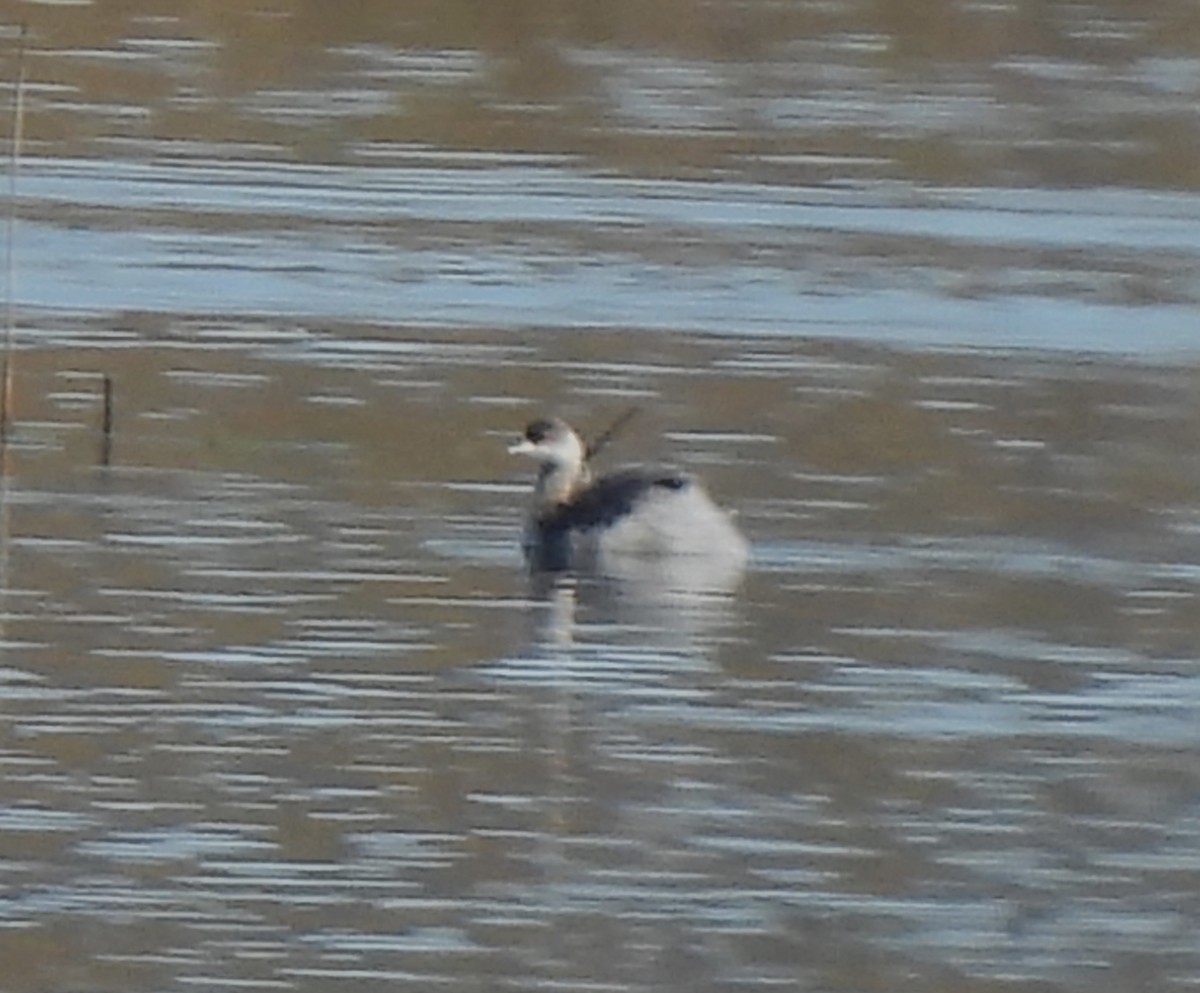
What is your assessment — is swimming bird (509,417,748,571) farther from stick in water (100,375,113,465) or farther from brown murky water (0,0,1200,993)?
stick in water (100,375,113,465)

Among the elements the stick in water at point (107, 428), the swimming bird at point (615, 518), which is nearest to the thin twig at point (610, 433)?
the swimming bird at point (615, 518)

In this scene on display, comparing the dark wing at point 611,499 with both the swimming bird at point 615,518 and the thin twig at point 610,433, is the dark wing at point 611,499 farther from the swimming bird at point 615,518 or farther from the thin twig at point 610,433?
the thin twig at point 610,433

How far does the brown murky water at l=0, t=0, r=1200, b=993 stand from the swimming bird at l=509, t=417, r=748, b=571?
0.48ft

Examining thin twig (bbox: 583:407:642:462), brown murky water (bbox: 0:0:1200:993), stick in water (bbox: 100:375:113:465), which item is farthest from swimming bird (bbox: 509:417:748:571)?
stick in water (bbox: 100:375:113:465)

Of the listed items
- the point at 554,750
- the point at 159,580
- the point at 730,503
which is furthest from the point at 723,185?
the point at 554,750

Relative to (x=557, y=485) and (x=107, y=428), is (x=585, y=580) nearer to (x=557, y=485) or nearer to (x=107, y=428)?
(x=557, y=485)

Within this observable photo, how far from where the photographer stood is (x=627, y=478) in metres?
12.6

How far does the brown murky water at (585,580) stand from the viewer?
9.12m

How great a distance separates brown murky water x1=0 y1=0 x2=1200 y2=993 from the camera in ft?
29.9

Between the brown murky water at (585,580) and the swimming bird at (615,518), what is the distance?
15 cm

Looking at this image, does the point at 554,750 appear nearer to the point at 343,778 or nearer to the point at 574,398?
the point at 343,778

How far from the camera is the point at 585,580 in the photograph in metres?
12.4

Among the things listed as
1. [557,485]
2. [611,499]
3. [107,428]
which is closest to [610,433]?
[557,485]

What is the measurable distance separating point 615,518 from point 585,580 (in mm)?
254
